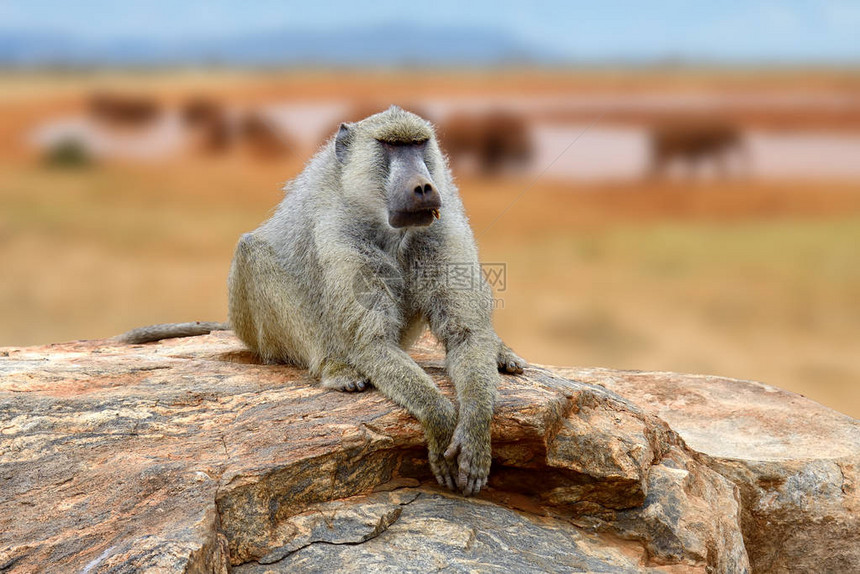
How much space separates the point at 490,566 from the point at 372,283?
2047 millimetres

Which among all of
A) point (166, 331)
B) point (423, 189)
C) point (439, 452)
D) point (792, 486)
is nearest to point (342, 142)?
point (423, 189)

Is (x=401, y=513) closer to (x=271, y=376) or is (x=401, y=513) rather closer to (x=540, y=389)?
(x=540, y=389)

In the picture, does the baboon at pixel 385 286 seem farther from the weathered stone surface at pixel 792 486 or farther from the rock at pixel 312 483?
the weathered stone surface at pixel 792 486

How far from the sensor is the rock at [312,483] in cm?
434

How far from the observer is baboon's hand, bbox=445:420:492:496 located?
4938mm

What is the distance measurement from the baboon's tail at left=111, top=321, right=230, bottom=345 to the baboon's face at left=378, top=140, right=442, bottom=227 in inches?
107

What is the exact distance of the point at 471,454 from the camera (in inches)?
194

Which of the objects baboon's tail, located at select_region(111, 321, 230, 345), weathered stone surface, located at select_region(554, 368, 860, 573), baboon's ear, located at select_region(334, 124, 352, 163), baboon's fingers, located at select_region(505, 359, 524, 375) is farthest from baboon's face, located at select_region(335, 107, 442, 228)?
weathered stone surface, located at select_region(554, 368, 860, 573)

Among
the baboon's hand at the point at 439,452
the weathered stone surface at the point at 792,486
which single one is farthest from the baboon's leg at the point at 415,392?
the weathered stone surface at the point at 792,486

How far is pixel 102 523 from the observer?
4.31 meters

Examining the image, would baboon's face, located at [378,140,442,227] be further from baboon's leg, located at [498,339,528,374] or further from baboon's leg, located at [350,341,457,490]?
baboon's leg, located at [498,339,528,374]

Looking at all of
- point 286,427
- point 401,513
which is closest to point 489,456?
point 401,513

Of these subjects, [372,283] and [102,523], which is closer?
[102,523]

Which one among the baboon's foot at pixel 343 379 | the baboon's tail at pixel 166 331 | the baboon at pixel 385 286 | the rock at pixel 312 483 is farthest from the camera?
the baboon's tail at pixel 166 331
